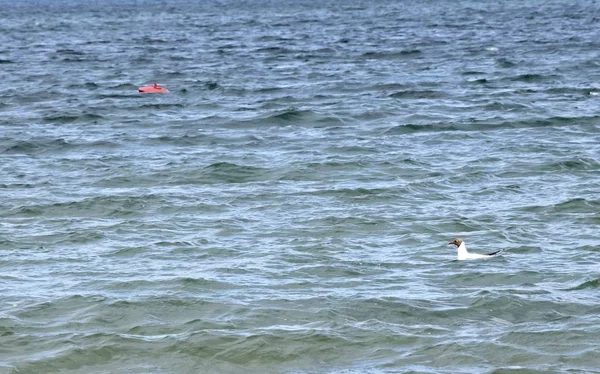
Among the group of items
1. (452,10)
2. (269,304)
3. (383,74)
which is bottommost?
(452,10)

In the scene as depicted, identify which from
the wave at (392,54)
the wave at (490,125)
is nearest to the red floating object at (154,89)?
the wave at (490,125)

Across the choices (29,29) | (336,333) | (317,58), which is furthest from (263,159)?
(29,29)

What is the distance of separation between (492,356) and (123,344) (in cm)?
368

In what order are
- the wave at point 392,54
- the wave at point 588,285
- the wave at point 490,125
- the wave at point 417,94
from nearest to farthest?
the wave at point 588,285 → the wave at point 490,125 → the wave at point 417,94 → the wave at point 392,54

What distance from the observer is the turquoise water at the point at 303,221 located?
40.1 ft

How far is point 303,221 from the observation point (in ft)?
57.4

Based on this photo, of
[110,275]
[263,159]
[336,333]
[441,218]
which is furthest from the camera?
[263,159]

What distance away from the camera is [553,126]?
25656mm

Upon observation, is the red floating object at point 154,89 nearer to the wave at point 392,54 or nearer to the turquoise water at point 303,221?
the turquoise water at point 303,221

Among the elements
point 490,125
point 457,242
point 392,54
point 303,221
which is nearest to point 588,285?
point 457,242

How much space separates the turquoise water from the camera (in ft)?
40.1

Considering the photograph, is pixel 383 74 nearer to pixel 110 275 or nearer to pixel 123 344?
pixel 110 275

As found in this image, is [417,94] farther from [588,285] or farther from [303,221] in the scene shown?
[588,285]

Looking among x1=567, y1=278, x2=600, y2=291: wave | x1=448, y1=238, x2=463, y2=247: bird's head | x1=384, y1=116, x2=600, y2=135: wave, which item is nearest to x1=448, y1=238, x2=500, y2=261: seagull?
x1=448, y1=238, x2=463, y2=247: bird's head
